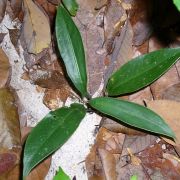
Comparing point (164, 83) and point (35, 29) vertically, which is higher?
point (35, 29)

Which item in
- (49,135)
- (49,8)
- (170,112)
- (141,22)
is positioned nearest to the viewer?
(49,135)

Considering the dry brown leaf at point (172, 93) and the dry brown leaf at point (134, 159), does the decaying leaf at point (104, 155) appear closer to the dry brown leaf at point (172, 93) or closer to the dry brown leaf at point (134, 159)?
the dry brown leaf at point (134, 159)

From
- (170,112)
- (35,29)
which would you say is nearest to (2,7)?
(35,29)

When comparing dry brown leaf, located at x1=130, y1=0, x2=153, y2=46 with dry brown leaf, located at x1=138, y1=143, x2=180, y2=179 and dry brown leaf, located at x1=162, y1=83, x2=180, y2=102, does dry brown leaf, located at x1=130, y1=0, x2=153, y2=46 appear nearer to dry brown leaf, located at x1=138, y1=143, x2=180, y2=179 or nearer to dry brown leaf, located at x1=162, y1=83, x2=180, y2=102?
dry brown leaf, located at x1=162, y1=83, x2=180, y2=102

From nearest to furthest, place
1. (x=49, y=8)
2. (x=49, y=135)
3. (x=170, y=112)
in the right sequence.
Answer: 1. (x=49, y=135)
2. (x=170, y=112)
3. (x=49, y=8)

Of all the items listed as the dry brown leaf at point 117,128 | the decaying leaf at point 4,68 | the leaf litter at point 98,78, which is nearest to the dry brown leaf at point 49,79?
the leaf litter at point 98,78

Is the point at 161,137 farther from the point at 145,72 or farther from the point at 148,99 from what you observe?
the point at 145,72

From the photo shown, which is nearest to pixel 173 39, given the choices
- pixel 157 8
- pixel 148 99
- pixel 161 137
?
pixel 157 8

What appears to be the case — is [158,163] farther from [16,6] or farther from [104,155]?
[16,6]
